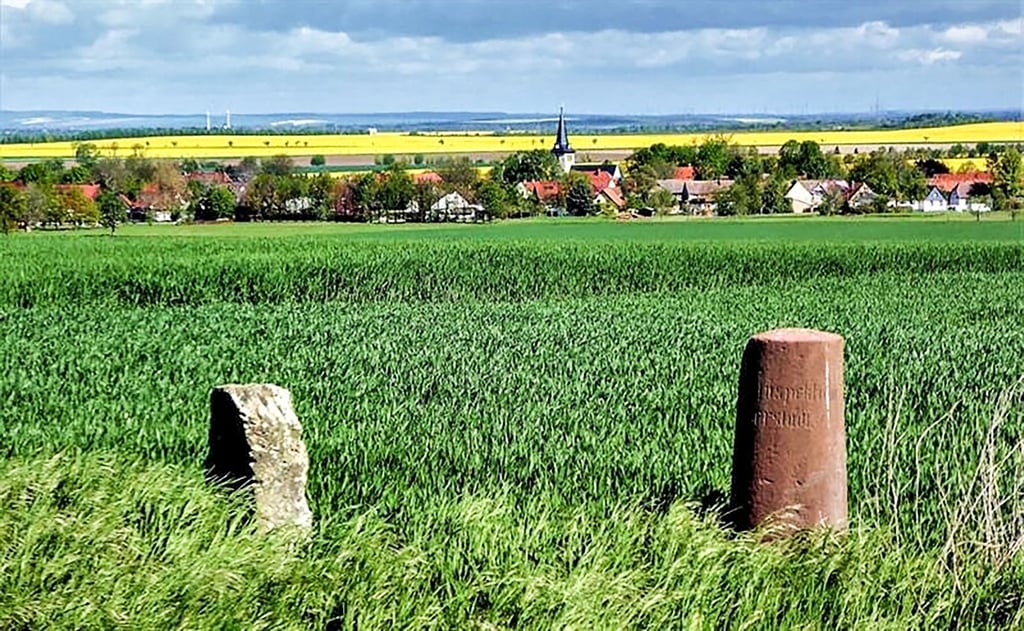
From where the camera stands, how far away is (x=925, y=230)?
6019 cm

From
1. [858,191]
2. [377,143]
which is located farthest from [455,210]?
[377,143]

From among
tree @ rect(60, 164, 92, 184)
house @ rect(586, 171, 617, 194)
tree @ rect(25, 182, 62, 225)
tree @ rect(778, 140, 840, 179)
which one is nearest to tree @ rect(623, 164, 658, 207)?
house @ rect(586, 171, 617, 194)

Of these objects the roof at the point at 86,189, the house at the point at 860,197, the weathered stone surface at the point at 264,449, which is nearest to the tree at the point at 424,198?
the roof at the point at 86,189

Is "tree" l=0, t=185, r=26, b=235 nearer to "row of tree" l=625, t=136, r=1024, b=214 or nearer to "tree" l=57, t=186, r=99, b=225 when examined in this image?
"tree" l=57, t=186, r=99, b=225

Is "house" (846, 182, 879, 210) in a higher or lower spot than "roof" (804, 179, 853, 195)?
lower

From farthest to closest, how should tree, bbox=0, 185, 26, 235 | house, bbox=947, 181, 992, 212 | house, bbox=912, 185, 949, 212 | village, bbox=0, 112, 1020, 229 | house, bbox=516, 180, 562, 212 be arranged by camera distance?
house, bbox=912, 185, 949, 212
house, bbox=947, 181, 992, 212
house, bbox=516, 180, 562, 212
village, bbox=0, 112, 1020, 229
tree, bbox=0, 185, 26, 235

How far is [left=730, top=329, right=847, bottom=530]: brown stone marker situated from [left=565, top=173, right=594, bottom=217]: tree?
253ft

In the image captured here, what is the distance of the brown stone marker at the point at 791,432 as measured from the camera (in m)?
6.45

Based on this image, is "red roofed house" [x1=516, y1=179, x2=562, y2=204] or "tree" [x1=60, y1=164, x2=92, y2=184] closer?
"red roofed house" [x1=516, y1=179, x2=562, y2=204]

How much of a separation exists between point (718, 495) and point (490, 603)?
2.38 metres

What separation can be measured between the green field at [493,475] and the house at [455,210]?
52.3m

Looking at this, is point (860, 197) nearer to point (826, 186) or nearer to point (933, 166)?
point (826, 186)

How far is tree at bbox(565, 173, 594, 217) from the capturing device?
276 feet

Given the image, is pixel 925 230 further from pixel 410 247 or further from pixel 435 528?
pixel 435 528
